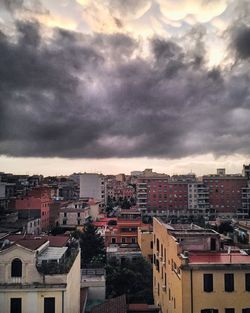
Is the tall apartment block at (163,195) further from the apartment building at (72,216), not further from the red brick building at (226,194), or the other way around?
the apartment building at (72,216)

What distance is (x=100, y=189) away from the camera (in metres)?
121

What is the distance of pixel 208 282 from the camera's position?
65.3 ft

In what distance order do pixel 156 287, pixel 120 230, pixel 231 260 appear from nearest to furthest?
pixel 231 260, pixel 156 287, pixel 120 230

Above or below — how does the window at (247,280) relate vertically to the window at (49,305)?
above

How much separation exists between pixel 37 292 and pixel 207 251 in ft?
36.7

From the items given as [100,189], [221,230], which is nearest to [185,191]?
[100,189]

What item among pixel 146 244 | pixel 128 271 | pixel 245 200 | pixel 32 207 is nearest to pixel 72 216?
pixel 32 207

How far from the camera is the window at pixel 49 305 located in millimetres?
19025

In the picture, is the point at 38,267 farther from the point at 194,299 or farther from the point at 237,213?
the point at 237,213

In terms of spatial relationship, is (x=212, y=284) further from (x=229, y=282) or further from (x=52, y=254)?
(x=52, y=254)

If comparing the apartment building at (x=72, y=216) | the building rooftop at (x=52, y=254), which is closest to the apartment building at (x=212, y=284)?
the building rooftop at (x=52, y=254)

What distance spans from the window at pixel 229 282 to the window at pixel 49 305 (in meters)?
9.58

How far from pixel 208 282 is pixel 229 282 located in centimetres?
121

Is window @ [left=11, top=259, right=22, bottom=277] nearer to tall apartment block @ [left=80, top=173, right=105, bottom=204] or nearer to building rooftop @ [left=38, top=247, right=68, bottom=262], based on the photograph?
building rooftop @ [left=38, top=247, right=68, bottom=262]
